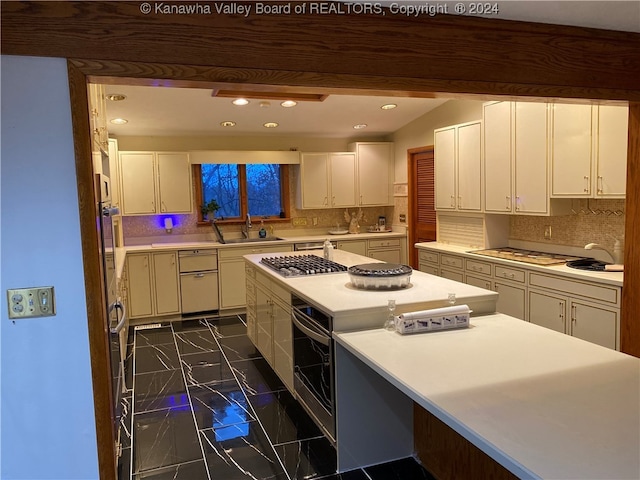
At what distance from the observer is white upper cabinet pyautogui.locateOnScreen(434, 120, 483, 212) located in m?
4.77

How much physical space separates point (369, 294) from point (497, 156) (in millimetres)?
2430

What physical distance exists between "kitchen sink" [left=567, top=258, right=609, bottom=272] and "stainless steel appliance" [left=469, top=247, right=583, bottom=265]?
0.12m

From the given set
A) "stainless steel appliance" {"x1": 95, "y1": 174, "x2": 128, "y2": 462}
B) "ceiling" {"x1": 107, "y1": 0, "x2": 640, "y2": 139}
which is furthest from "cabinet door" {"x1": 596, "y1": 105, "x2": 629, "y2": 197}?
"stainless steel appliance" {"x1": 95, "y1": 174, "x2": 128, "y2": 462}

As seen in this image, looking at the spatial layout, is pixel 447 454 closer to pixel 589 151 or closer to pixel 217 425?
pixel 217 425

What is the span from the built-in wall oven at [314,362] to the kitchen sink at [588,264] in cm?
223

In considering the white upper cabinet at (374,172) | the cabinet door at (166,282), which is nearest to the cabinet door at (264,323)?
the cabinet door at (166,282)

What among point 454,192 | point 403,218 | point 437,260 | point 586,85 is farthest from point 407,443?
point 403,218

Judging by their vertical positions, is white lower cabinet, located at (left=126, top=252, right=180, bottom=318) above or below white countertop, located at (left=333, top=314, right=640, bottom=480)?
below

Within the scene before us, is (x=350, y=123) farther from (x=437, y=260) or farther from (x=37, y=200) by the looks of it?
(x=37, y=200)

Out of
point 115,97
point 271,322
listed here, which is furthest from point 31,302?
point 115,97

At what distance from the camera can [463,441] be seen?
223 cm

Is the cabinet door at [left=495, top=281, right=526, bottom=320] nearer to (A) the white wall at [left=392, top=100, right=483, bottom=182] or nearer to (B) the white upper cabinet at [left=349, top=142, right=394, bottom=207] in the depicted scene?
(A) the white wall at [left=392, top=100, right=483, bottom=182]

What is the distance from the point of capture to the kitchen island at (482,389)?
1.26 meters

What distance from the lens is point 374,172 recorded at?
21.9 ft
